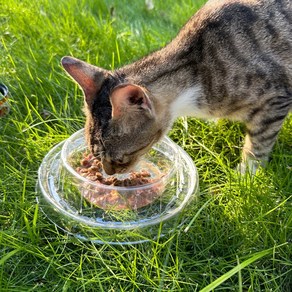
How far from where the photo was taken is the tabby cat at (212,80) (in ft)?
6.47

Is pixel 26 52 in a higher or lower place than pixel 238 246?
higher

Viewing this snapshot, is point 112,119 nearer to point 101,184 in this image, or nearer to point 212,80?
point 101,184

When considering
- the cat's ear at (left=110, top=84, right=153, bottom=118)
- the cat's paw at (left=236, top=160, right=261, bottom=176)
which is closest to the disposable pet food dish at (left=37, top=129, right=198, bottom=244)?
the cat's paw at (left=236, top=160, right=261, bottom=176)

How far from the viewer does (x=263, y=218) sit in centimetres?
197

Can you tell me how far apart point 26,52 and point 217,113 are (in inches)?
49.6

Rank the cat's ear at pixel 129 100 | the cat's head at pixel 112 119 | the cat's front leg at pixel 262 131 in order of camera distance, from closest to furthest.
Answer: the cat's ear at pixel 129 100 < the cat's head at pixel 112 119 < the cat's front leg at pixel 262 131

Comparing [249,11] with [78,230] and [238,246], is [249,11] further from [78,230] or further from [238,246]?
[78,230]

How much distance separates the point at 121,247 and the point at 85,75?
2.20 ft

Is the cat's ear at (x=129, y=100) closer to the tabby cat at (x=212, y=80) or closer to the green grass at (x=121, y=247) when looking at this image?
the tabby cat at (x=212, y=80)

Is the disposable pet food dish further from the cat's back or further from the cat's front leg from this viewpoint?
the cat's back

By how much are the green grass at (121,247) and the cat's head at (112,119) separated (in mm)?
336

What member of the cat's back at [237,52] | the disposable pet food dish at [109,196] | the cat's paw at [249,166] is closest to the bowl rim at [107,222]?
the disposable pet food dish at [109,196]

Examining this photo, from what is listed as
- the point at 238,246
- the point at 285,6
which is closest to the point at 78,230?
the point at 238,246

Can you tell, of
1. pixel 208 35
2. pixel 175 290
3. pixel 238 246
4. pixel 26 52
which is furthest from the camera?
pixel 26 52
